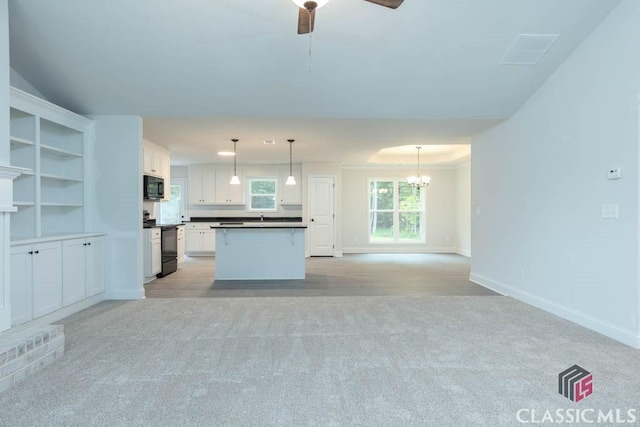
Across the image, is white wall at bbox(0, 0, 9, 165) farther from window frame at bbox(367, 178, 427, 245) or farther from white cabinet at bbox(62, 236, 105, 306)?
window frame at bbox(367, 178, 427, 245)

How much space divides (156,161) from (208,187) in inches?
109

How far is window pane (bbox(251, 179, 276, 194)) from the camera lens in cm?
947

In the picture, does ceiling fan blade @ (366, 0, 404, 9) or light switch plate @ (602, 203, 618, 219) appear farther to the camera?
light switch plate @ (602, 203, 618, 219)

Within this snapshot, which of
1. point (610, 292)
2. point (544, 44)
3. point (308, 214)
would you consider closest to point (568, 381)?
point (610, 292)

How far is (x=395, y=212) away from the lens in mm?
9992

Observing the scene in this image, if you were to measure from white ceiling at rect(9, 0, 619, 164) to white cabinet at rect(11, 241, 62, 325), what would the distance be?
190 cm

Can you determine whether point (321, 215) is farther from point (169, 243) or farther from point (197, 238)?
point (169, 243)

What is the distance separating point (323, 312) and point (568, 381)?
7.38ft

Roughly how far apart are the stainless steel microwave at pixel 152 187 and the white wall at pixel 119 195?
1322 millimetres

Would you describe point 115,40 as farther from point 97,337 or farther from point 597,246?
point 597,246

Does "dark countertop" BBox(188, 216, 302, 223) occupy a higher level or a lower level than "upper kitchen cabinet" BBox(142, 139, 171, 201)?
lower

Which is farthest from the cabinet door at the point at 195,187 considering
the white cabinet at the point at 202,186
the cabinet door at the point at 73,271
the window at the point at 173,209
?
the cabinet door at the point at 73,271

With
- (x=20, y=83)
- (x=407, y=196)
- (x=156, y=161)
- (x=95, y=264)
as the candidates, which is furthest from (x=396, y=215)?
(x=20, y=83)

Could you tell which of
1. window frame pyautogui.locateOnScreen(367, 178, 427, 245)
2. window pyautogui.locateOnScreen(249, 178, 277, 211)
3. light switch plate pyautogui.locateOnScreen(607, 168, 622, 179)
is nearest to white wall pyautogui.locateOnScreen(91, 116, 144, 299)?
window pyautogui.locateOnScreen(249, 178, 277, 211)
